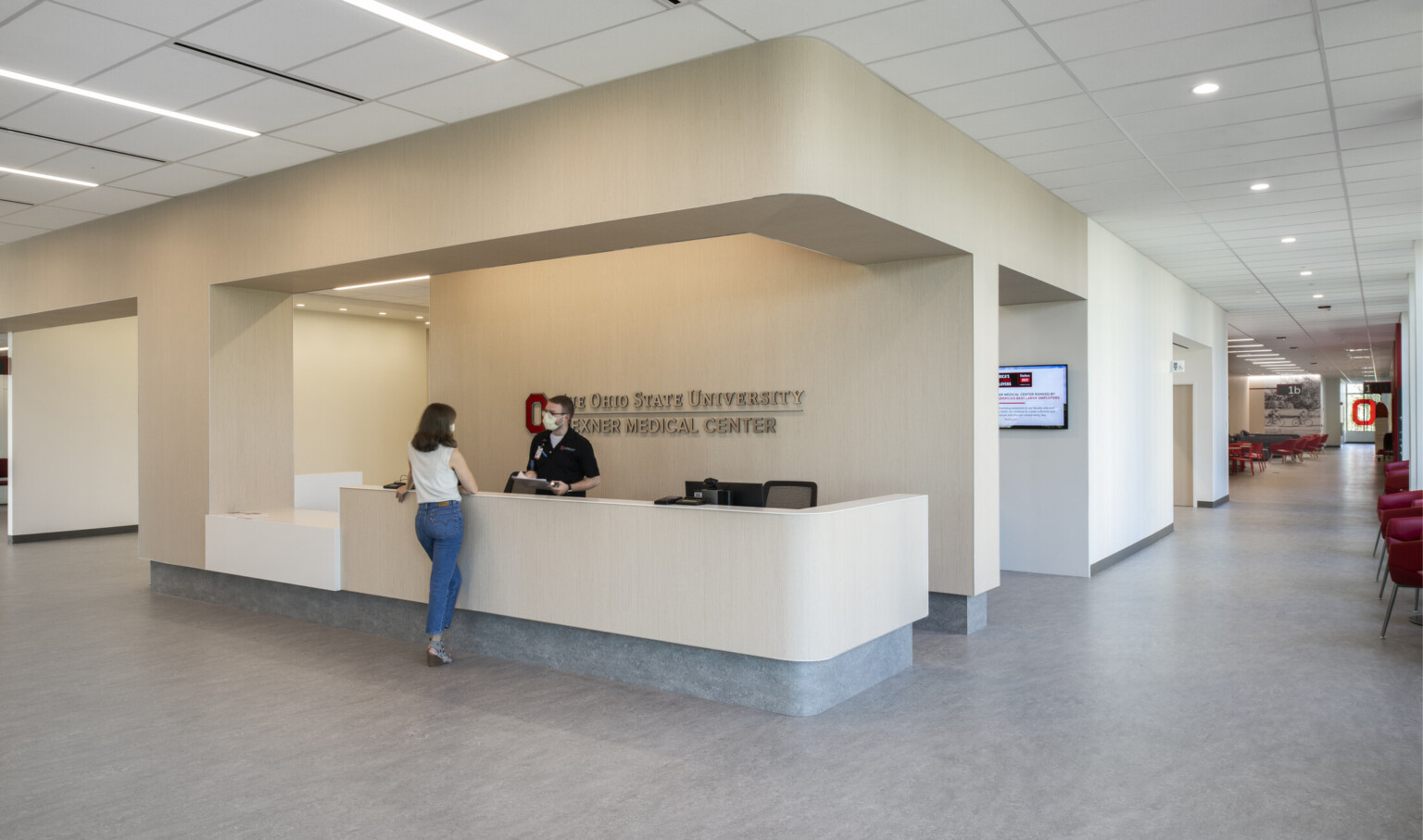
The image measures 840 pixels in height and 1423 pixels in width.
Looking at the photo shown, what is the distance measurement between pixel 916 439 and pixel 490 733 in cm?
339

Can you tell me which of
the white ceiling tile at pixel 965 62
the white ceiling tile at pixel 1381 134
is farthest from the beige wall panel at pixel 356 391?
the white ceiling tile at pixel 1381 134

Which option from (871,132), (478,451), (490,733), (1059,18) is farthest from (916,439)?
(478,451)

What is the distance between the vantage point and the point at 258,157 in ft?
21.8

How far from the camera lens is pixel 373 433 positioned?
14633 mm

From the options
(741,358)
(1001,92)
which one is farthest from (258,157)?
(1001,92)

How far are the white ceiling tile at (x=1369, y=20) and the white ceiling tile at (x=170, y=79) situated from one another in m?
5.45

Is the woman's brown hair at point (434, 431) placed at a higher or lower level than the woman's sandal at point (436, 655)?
higher

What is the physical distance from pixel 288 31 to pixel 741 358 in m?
3.80

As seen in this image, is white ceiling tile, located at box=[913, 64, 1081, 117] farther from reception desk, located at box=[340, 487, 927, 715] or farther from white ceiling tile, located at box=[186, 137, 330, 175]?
white ceiling tile, located at box=[186, 137, 330, 175]

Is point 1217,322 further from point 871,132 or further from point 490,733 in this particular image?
point 490,733

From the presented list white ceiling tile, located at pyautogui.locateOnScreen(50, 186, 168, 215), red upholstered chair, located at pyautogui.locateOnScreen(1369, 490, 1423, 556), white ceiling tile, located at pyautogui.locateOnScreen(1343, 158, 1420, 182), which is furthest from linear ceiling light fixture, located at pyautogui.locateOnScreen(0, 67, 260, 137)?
red upholstered chair, located at pyautogui.locateOnScreen(1369, 490, 1423, 556)

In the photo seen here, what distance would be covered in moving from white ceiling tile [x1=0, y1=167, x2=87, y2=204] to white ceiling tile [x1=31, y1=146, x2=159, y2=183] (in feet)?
0.53

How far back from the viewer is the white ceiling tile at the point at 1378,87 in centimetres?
516

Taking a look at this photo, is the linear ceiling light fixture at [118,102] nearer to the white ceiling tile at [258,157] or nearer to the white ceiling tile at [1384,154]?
the white ceiling tile at [258,157]
